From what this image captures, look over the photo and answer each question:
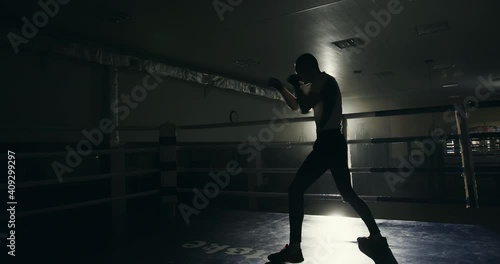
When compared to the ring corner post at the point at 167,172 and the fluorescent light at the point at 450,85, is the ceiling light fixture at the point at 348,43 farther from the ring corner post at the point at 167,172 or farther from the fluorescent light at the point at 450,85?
the fluorescent light at the point at 450,85

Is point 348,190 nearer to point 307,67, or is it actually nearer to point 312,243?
point 312,243

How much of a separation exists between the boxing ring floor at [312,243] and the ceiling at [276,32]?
3.09m

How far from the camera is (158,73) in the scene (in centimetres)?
668

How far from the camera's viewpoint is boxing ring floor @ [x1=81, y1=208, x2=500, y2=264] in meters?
1.93

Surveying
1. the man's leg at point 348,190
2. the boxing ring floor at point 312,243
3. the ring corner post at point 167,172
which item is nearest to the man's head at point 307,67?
the man's leg at point 348,190

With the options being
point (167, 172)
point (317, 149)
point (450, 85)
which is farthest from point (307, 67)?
point (450, 85)

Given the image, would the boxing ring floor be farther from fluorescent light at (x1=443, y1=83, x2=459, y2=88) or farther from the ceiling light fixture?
fluorescent light at (x1=443, y1=83, x2=459, y2=88)

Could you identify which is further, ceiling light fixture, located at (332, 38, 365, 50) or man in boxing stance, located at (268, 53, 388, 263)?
ceiling light fixture, located at (332, 38, 365, 50)

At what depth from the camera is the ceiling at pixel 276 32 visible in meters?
4.54

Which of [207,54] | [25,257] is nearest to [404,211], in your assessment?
[25,257]

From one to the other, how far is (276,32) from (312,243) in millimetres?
4227

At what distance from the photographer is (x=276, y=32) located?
559 cm

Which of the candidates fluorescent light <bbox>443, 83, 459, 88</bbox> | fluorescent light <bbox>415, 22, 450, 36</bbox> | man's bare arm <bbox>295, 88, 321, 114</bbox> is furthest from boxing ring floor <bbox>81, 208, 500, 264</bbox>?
fluorescent light <bbox>443, 83, 459, 88</bbox>

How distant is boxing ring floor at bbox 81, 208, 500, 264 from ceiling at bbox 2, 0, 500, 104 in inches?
122
